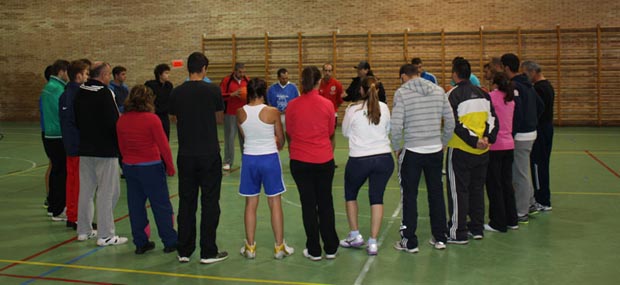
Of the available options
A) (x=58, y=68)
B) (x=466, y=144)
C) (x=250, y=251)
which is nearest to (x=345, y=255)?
(x=250, y=251)

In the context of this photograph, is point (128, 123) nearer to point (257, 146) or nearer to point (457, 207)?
point (257, 146)

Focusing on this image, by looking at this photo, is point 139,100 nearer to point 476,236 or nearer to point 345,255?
point 345,255

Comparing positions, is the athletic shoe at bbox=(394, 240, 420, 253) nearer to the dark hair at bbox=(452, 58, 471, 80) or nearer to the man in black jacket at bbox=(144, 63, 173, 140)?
the dark hair at bbox=(452, 58, 471, 80)

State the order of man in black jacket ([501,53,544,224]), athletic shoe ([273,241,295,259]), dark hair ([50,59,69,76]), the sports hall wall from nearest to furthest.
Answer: athletic shoe ([273,241,295,259])
man in black jacket ([501,53,544,224])
dark hair ([50,59,69,76])
the sports hall wall

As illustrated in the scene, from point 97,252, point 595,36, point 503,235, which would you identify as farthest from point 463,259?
point 595,36

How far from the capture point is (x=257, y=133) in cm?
523

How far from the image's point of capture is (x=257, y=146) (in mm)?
5254

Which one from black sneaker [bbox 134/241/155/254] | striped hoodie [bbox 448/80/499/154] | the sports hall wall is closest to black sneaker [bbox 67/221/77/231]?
black sneaker [bbox 134/241/155/254]

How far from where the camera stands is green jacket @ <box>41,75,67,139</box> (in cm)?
685

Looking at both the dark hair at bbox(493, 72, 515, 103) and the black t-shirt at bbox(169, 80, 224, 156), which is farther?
the dark hair at bbox(493, 72, 515, 103)

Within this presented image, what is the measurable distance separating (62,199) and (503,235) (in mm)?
5295

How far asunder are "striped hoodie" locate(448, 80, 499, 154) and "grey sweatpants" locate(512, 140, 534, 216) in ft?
3.35

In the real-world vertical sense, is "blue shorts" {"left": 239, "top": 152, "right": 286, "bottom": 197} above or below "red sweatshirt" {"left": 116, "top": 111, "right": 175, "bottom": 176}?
below

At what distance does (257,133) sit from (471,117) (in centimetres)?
216
